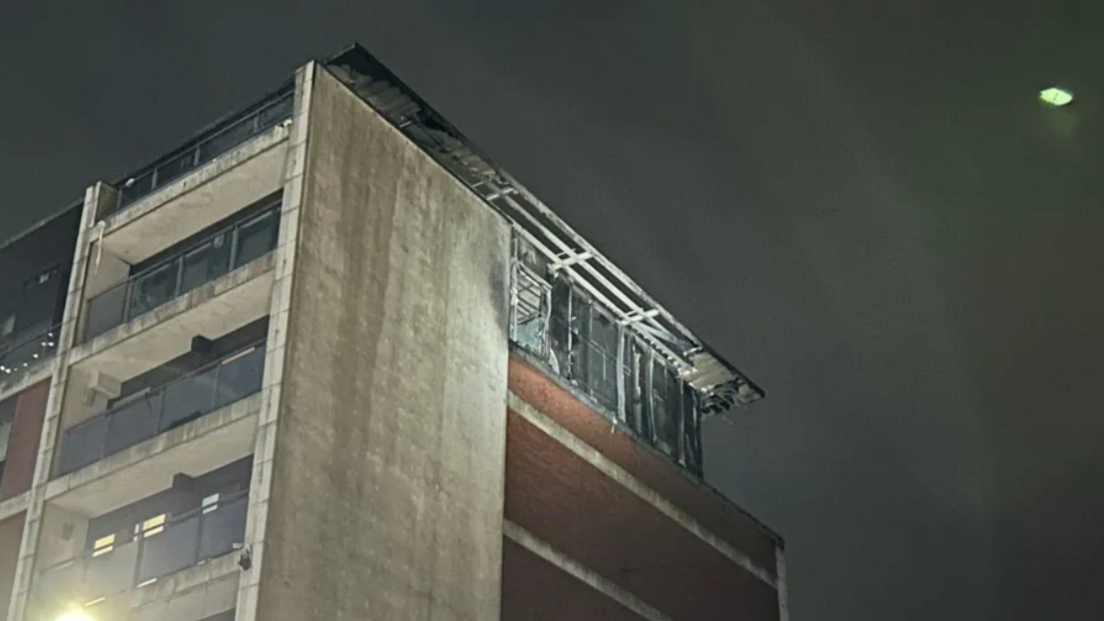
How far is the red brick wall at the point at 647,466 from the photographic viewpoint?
35250 mm

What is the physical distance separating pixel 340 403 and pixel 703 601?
15.3 m

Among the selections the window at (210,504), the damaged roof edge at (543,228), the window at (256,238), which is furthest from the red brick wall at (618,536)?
the window at (256,238)

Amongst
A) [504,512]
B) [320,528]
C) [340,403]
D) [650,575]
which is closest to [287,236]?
[340,403]

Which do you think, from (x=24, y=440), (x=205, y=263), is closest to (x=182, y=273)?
(x=205, y=263)

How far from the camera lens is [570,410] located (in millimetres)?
36312

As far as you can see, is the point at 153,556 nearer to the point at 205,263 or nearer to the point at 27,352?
the point at 205,263

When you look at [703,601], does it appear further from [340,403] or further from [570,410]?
[340,403]

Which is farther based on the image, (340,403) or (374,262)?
(374,262)

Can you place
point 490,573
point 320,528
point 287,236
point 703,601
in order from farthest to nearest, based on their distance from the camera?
1. point 703,601
2. point 490,573
3. point 287,236
4. point 320,528

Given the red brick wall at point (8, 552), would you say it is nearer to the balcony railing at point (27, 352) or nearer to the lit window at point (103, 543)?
the lit window at point (103, 543)

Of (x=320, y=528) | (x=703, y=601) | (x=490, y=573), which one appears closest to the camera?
(x=320, y=528)

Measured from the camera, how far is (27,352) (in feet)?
116

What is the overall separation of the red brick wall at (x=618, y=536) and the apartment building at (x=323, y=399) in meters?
0.08

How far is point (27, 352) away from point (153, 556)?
31.5 ft
